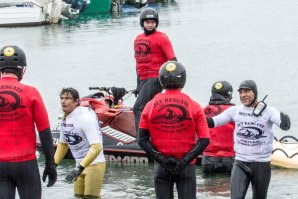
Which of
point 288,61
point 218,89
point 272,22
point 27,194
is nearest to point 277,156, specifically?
point 218,89

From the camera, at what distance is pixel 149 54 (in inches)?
496

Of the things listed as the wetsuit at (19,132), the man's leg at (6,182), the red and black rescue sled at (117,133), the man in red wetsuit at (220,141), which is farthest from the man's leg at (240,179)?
the red and black rescue sled at (117,133)

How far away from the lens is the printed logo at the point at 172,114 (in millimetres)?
7762

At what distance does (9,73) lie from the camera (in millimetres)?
7676

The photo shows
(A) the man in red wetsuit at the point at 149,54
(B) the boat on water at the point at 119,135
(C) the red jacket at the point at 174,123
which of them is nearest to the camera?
(C) the red jacket at the point at 174,123

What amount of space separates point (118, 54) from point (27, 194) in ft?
88.5

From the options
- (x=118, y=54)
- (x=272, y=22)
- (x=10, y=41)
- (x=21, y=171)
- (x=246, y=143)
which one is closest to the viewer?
(x=21, y=171)

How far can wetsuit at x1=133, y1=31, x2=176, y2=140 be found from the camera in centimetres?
1249

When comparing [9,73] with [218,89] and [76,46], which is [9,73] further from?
[76,46]

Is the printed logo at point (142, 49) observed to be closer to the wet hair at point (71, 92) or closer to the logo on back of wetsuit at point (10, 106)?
the wet hair at point (71, 92)

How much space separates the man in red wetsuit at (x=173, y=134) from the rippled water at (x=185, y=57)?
3.06m

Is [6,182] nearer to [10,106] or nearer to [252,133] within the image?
[10,106]

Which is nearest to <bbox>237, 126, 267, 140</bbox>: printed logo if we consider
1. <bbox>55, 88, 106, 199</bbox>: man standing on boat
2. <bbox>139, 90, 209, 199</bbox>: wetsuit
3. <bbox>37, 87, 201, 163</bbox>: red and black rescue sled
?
<bbox>139, 90, 209, 199</bbox>: wetsuit

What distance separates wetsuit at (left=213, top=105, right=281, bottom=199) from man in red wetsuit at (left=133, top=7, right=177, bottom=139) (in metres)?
3.55
